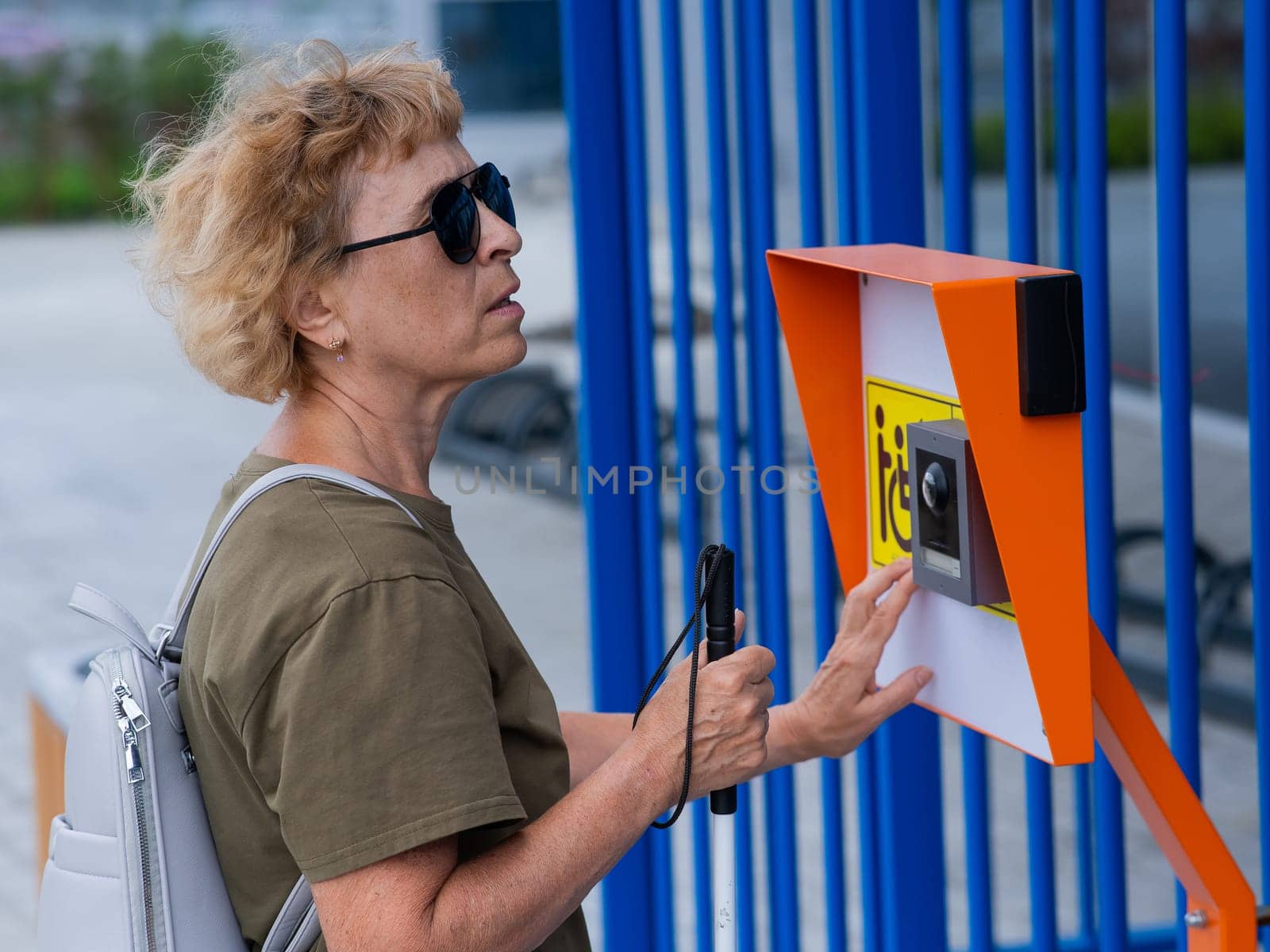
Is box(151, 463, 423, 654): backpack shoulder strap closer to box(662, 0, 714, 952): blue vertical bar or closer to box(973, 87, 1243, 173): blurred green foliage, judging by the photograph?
box(662, 0, 714, 952): blue vertical bar

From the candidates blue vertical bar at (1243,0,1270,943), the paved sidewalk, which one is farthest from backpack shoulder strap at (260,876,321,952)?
the paved sidewalk

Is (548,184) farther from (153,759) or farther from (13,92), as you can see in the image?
(13,92)

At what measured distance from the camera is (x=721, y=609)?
165 cm

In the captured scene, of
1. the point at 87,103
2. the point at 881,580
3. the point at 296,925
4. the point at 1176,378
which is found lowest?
the point at 296,925

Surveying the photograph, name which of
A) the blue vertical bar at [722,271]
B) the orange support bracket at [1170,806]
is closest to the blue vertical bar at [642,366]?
the blue vertical bar at [722,271]

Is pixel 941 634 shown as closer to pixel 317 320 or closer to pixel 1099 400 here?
pixel 1099 400

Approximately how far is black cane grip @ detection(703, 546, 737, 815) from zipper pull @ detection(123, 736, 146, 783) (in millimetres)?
584

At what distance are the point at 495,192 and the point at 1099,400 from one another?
836 millimetres

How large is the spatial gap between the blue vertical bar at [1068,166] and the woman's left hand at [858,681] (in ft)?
1.82

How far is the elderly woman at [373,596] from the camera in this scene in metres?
1.40

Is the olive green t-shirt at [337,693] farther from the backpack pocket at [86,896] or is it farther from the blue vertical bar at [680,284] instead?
the blue vertical bar at [680,284]

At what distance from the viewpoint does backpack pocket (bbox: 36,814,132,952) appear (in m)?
1.57

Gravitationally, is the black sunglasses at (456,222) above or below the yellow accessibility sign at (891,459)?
above

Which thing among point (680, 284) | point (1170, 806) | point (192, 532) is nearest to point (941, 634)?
point (1170, 806)
